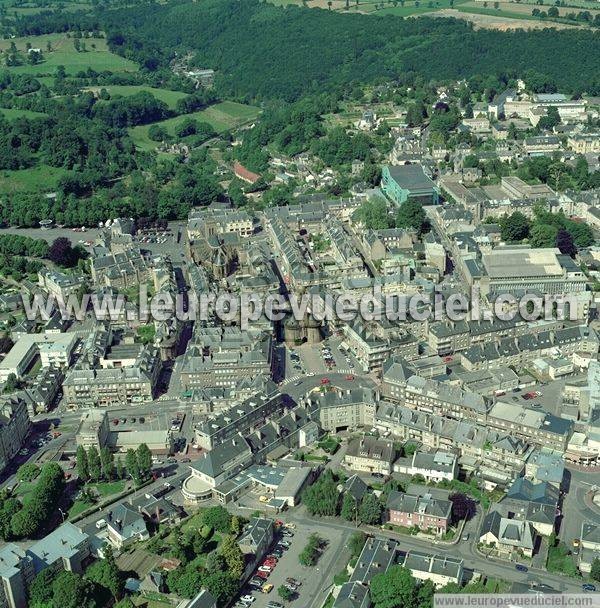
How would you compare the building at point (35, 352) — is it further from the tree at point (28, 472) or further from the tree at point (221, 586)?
the tree at point (221, 586)

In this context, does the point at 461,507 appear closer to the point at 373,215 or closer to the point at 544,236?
the point at 544,236

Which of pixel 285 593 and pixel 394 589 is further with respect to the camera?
pixel 285 593

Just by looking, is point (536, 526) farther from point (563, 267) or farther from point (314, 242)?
point (314, 242)

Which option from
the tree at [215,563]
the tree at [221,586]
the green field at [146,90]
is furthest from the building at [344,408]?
the green field at [146,90]

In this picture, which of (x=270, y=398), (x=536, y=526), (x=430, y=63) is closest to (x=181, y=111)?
(x=430, y=63)

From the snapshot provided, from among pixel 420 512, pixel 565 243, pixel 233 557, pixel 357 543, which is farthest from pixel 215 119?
pixel 233 557
